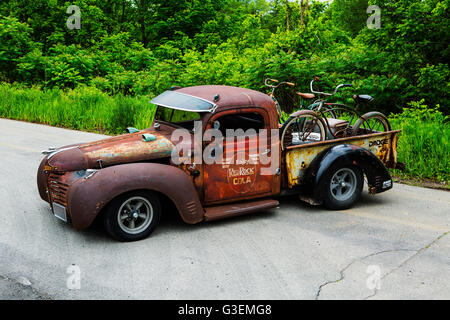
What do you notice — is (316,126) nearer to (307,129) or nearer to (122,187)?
(307,129)

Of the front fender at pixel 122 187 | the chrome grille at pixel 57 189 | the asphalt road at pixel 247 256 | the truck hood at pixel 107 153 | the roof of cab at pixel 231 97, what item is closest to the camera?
the asphalt road at pixel 247 256

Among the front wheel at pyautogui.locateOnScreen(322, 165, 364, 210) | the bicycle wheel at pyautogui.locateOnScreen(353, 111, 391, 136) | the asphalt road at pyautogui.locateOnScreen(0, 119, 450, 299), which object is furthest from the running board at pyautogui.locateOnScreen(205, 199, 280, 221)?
the bicycle wheel at pyautogui.locateOnScreen(353, 111, 391, 136)

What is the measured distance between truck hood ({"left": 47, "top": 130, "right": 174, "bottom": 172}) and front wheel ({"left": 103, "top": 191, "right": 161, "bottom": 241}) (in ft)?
1.72

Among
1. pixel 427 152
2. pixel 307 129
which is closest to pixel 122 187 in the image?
pixel 307 129

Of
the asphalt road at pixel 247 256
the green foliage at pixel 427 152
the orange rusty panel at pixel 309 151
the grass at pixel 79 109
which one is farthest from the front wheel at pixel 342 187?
the grass at pixel 79 109

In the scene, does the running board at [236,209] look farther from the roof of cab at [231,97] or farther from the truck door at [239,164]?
the roof of cab at [231,97]

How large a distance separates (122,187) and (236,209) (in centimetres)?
153

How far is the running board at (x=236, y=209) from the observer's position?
5.37 metres

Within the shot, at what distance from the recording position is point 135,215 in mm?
4980

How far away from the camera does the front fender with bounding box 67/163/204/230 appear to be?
15.5 feet

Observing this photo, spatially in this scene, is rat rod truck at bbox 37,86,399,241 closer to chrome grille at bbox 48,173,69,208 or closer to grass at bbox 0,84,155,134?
chrome grille at bbox 48,173,69,208

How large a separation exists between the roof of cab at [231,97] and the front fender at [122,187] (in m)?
1.07
